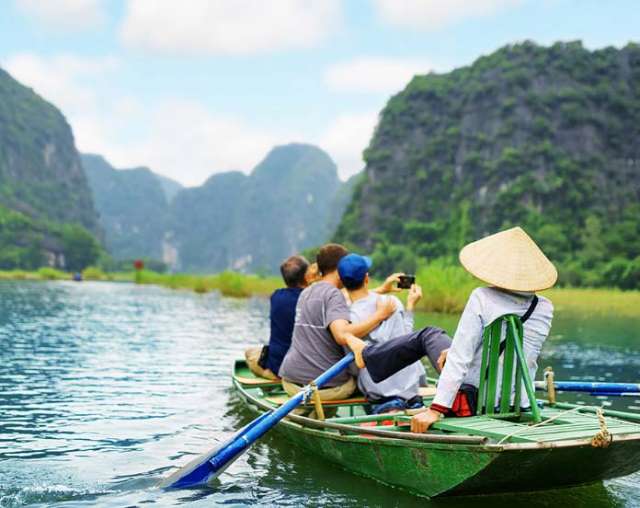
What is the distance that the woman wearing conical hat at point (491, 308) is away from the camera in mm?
3955

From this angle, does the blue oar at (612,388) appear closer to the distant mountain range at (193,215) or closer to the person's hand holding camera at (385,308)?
the person's hand holding camera at (385,308)

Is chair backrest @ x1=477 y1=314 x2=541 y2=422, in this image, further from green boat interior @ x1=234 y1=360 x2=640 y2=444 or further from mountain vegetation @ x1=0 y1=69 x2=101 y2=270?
mountain vegetation @ x1=0 y1=69 x2=101 y2=270

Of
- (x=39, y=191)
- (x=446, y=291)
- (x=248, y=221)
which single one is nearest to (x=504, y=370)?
(x=446, y=291)

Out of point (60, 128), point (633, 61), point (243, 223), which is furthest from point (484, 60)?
point (243, 223)

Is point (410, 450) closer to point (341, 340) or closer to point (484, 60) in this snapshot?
point (341, 340)

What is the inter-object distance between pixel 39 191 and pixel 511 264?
406 feet

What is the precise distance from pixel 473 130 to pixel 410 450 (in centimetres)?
7110

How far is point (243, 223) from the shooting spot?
607 ft

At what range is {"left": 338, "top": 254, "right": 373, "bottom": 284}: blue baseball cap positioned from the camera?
205 inches

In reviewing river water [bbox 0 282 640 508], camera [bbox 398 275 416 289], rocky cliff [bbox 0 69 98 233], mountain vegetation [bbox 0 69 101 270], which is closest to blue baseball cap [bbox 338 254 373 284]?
camera [bbox 398 275 416 289]

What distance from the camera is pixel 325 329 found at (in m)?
5.50

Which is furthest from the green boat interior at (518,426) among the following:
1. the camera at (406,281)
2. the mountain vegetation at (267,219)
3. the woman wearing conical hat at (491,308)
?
the mountain vegetation at (267,219)

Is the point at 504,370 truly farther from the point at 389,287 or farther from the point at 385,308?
the point at 389,287

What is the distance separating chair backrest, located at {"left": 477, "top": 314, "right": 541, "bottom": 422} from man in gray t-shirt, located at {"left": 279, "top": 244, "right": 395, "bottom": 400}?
1174 millimetres
